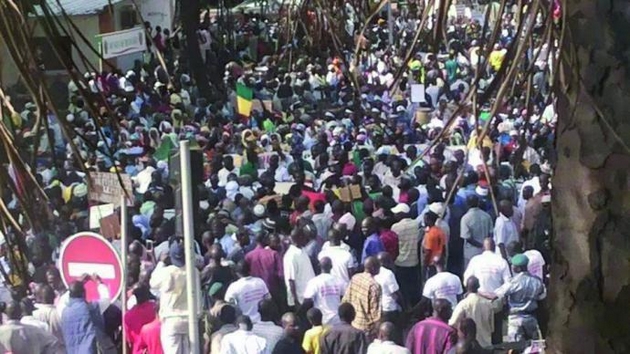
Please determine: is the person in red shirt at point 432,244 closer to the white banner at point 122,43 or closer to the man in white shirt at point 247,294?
the man in white shirt at point 247,294

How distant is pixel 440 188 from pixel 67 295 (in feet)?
16.0

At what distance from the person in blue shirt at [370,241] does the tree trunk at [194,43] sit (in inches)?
418

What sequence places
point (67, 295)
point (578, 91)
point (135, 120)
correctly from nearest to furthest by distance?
point (578, 91) → point (67, 295) → point (135, 120)

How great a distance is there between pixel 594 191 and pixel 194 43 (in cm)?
1850

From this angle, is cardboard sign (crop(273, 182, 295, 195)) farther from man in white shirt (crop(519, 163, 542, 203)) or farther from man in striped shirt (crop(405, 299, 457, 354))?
man in striped shirt (crop(405, 299, 457, 354))

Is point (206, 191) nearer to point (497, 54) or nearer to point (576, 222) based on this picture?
point (497, 54)

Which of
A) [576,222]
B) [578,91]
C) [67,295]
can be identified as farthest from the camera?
[67,295]

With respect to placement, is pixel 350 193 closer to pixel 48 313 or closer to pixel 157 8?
pixel 48 313

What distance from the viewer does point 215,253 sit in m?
9.45

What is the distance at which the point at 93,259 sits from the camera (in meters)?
7.27

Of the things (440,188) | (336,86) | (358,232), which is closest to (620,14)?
(358,232)

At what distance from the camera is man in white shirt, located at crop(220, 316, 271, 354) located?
795 centimetres

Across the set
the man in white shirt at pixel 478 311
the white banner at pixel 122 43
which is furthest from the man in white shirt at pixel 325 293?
the white banner at pixel 122 43

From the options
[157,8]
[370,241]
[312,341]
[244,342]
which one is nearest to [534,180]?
[370,241]
